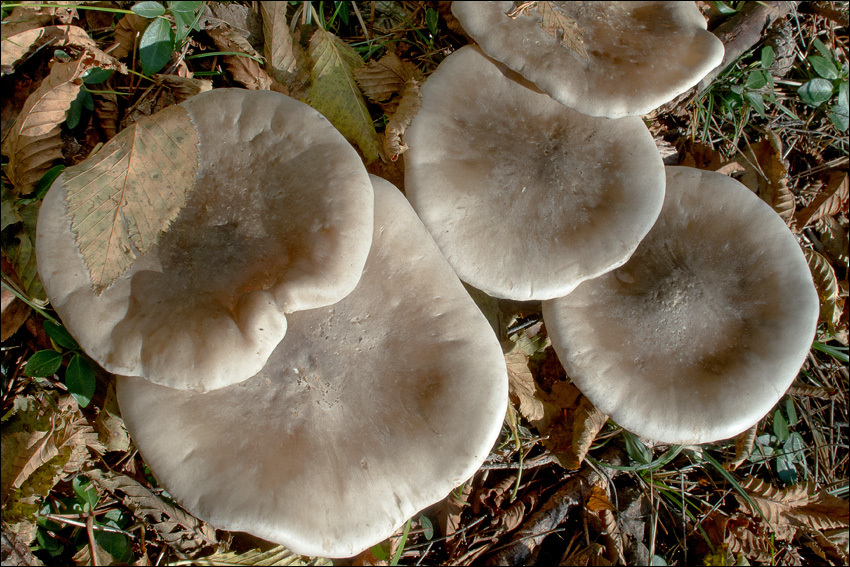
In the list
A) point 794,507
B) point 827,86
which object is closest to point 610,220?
point 827,86

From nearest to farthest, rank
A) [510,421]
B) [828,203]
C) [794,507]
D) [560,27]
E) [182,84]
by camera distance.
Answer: [560,27] → [182,84] → [510,421] → [794,507] → [828,203]

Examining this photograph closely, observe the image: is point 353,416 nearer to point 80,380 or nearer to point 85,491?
point 80,380

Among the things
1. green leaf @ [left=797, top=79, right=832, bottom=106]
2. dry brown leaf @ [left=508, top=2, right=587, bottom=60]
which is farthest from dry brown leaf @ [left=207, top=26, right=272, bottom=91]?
green leaf @ [left=797, top=79, right=832, bottom=106]

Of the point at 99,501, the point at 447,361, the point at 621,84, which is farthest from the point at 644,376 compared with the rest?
the point at 99,501

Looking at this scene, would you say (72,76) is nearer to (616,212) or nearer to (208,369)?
(208,369)

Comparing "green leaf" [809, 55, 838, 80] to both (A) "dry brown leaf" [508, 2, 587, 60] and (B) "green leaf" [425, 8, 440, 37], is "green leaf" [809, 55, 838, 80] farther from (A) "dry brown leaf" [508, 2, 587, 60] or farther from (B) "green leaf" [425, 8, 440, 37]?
→ (B) "green leaf" [425, 8, 440, 37]

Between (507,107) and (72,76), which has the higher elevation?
(72,76)
